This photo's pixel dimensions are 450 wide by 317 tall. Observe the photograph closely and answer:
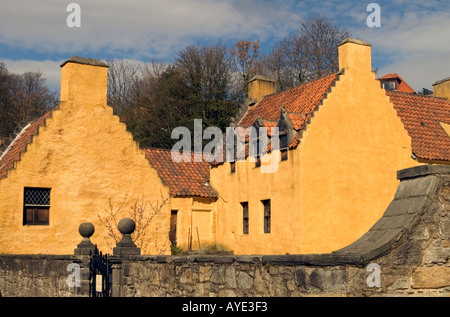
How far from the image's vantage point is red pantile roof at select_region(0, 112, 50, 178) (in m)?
20.1

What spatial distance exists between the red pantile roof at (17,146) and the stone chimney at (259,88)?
1118 cm

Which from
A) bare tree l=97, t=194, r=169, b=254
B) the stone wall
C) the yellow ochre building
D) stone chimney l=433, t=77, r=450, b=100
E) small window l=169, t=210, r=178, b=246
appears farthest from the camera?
stone chimney l=433, t=77, r=450, b=100

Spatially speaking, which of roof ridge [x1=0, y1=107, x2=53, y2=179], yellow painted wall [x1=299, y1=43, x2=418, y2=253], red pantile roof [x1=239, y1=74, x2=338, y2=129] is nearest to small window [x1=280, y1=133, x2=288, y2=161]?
red pantile roof [x1=239, y1=74, x2=338, y2=129]

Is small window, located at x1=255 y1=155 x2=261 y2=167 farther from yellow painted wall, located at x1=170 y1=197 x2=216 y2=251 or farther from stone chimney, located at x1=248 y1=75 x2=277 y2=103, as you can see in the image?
stone chimney, located at x1=248 y1=75 x2=277 y2=103

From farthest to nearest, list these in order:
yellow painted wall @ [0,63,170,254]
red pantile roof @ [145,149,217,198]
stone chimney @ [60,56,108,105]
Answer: red pantile roof @ [145,149,217,198], stone chimney @ [60,56,108,105], yellow painted wall @ [0,63,170,254]

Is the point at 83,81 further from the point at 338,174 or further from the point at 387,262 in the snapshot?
the point at 387,262

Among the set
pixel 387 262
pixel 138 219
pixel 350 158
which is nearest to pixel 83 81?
pixel 138 219

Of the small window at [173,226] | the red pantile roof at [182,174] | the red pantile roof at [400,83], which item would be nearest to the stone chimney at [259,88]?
the red pantile roof at [182,174]

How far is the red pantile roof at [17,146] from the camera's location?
790 inches

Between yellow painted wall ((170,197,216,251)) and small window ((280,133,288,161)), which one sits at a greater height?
small window ((280,133,288,161))

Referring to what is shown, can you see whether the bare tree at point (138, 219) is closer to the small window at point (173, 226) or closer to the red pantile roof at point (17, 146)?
the red pantile roof at point (17, 146)

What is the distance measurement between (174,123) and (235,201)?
42.7 ft

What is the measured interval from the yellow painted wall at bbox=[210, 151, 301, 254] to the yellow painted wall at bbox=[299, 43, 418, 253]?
639mm
